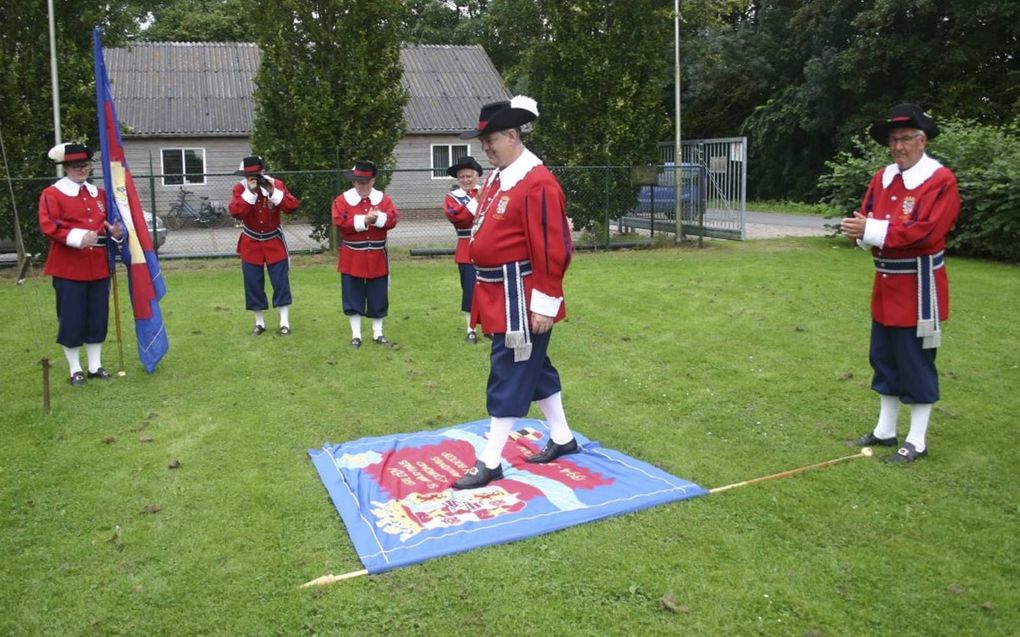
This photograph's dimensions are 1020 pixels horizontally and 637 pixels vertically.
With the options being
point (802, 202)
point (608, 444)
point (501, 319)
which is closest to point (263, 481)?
point (501, 319)

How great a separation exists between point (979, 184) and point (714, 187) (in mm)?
5060

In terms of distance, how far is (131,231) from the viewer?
24.0 ft


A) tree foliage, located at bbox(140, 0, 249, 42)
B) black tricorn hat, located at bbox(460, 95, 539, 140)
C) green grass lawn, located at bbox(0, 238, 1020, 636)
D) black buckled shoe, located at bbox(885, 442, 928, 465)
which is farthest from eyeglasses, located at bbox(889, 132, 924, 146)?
tree foliage, located at bbox(140, 0, 249, 42)

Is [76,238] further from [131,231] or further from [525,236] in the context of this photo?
[525,236]

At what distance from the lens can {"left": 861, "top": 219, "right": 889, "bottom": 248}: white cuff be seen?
5.01 m

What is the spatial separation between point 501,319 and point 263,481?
173cm

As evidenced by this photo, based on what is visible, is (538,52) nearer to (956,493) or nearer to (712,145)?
(712,145)

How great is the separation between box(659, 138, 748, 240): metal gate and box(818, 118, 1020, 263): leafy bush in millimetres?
1931

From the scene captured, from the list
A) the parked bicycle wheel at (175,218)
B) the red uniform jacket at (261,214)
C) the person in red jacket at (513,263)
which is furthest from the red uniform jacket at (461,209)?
the parked bicycle wheel at (175,218)

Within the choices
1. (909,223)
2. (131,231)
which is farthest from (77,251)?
(909,223)

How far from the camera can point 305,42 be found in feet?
51.5

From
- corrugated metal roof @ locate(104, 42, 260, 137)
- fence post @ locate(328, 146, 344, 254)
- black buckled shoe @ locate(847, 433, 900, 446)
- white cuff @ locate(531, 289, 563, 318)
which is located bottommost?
black buckled shoe @ locate(847, 433, 900, 446)

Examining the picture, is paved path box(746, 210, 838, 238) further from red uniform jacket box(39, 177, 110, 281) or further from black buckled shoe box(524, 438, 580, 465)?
red uniform jacket box(39, 177, 110, 281)

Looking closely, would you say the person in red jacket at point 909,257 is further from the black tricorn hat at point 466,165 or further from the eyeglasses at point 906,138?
the black tricorn hat at point 466,165
